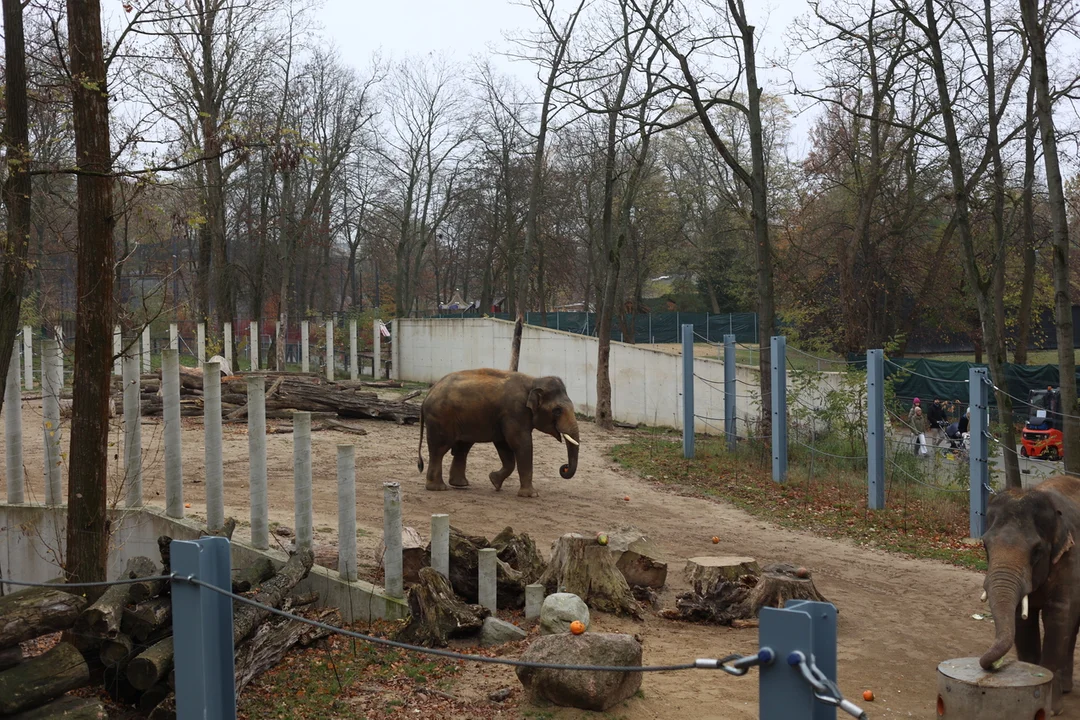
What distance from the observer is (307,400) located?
2219 cm

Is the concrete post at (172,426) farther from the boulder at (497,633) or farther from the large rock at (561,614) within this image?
the large rock at (561,614)

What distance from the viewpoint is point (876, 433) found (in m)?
14.7

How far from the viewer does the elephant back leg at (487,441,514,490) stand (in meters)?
15.2

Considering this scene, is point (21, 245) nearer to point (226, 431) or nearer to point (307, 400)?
point (226, 431)

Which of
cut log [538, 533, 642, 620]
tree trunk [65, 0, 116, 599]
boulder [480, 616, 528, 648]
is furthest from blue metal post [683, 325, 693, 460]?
tree trunk [65, 0, 116, 599]

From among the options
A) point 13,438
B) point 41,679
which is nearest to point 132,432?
point 13,438

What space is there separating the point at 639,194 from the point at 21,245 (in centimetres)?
3983

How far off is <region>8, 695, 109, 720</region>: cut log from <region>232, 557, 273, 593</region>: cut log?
2.33 metres

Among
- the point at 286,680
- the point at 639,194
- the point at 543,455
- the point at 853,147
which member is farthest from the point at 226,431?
the point at 639,194

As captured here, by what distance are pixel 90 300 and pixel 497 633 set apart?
12.8ft

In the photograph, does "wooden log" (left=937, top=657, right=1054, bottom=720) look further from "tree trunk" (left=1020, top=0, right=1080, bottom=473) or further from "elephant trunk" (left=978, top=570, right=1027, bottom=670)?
A: "tree trunk" (left=1020, top=0, right=1080, bottom=473)

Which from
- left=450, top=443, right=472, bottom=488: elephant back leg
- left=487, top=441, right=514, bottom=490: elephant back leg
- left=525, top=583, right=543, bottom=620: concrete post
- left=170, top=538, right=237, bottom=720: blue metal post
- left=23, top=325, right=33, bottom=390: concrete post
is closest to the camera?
left=170, top=538, right=237, bottom=720: blue metal post

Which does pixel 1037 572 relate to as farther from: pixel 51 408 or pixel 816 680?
pixel 51 408

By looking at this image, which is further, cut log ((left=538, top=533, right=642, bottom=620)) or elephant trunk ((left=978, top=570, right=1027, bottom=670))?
cut log ((left=538, top=533, right=642, bottom=620))
